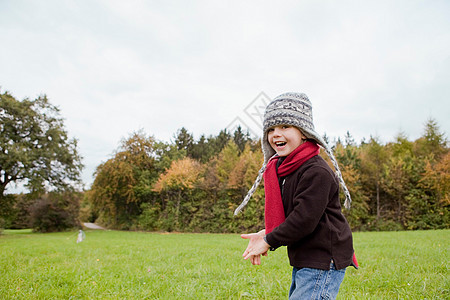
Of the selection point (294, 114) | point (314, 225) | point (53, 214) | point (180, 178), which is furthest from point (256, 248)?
point (53, 214)

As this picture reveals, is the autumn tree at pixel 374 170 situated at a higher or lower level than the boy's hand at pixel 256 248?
higher

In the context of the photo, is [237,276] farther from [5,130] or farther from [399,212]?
[5,130]

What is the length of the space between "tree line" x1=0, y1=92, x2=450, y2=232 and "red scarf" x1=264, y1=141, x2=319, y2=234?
16411mm

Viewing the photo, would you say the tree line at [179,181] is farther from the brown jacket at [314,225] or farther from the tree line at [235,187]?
the brown jacket at [314,225]

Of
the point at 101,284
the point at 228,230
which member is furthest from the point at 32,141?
the point at 101,284

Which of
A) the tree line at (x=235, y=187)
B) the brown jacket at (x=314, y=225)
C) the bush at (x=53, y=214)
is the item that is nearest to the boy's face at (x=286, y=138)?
the brown jacket at (x=314, y=225)

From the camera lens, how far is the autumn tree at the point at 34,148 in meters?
18.7

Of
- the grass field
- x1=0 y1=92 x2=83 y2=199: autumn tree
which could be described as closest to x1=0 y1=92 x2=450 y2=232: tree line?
x1=0 y1=92 x2=83 y2=199: autumn tree

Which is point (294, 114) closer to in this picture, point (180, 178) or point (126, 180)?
point (180, 178)

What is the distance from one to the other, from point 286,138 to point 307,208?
479 mm

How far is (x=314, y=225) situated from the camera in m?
1.44

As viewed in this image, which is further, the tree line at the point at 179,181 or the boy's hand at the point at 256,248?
the tree line at the point at 179,181

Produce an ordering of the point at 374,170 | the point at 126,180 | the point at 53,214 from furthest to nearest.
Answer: the point at 53,214
the point at 126,180
the point at 374,170

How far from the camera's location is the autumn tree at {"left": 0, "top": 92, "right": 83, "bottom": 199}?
18688 mm
